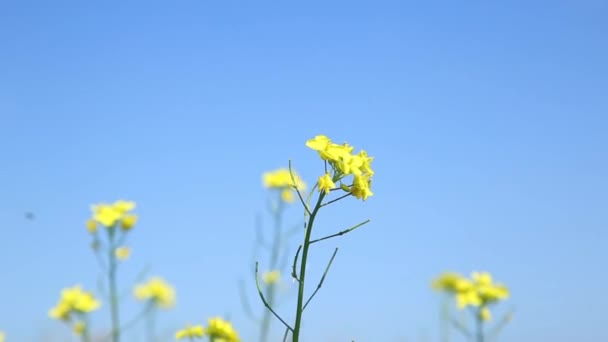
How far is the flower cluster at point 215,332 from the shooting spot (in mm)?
3650

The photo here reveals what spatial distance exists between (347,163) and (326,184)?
0.11 metres

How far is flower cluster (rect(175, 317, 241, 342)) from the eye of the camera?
3.65 m

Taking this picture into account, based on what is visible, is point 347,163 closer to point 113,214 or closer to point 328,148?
point 328,148

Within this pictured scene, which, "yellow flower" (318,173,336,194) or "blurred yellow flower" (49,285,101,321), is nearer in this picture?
"yellow flower" (318,173,336,194)

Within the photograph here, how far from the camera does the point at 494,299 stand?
639 cm

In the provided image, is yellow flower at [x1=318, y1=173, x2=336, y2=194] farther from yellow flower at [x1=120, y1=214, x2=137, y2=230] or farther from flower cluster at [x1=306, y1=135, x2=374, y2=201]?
yellow flower at [x1=120, y1=214, x2=137, y2=230]

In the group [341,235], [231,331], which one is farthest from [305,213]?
[231,331]

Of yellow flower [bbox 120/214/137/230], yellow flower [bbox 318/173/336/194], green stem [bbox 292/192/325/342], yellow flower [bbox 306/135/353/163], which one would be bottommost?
green stem [bbox 292/192/325/342]

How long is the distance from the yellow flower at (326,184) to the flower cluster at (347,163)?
0.10 ft

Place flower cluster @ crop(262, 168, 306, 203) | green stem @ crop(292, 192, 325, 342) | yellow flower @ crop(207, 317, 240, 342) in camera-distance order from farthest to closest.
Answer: flower cluster @ crop(262, 168, 306, 203), yellow flower @ crop(207, 317, 240, 342), green stem @ crop(292, 192, 325, 342)

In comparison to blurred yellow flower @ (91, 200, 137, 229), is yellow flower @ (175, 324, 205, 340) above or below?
below

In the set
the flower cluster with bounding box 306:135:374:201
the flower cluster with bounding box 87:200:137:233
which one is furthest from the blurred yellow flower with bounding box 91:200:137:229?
the flower cluster with bounding box 306:135:374:201

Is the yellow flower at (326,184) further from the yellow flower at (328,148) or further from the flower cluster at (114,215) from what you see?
the flower cluster at (114,215)

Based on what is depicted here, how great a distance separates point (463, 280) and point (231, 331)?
3.53 m
